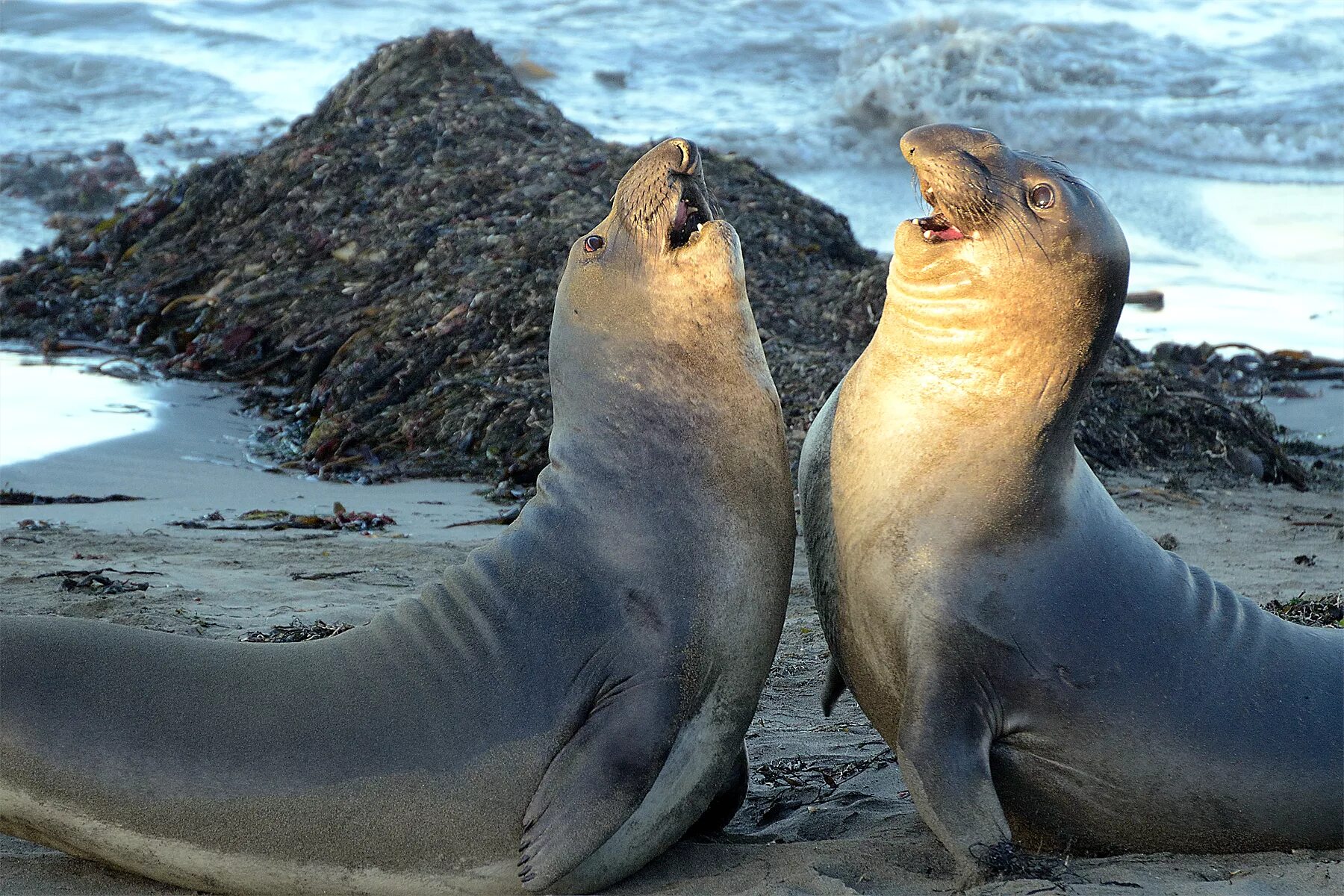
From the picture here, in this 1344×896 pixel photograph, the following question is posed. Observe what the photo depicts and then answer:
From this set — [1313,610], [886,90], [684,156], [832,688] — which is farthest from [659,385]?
[886,90]

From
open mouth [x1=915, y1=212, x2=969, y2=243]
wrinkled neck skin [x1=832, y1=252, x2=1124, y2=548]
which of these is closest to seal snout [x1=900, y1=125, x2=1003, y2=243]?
open mouth [x1=915, y1=212, x2=969, y2=243]

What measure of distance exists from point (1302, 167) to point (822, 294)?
10875 mm

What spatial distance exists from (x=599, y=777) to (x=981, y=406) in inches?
57.5

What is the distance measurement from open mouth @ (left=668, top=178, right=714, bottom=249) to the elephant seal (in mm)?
611

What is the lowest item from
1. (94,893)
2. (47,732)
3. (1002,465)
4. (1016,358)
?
(94,893)

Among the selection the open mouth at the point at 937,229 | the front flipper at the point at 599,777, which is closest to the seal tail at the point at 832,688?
the front flipper at the point at 599,777

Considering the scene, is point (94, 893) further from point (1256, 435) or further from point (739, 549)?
point (1256, 435)

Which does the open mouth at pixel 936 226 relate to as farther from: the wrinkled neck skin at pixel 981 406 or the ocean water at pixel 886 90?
the ocean water at pixel 886 90

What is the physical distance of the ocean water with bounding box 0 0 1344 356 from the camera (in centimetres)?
1459

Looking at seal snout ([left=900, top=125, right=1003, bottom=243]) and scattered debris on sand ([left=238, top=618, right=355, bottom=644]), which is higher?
seal snout ([left=900, top=125, right=1003, bottom=243])

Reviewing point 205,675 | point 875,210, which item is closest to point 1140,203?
point 875,210

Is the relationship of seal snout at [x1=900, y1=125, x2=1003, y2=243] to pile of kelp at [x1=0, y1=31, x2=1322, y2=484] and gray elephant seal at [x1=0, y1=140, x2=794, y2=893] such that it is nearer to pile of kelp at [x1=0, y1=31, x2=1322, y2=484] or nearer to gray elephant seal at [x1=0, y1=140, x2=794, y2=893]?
gray elephant seal at [x1=0, y1=140, x2=794, y2=893]

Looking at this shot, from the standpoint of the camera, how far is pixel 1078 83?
24.4 m

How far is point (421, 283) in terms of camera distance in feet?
33.6
